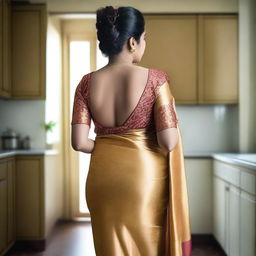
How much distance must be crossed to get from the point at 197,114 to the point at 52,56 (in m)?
1.61

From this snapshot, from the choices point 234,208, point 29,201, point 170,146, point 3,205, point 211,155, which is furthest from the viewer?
point 211,155

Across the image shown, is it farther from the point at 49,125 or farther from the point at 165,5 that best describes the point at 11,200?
the point at 165,5

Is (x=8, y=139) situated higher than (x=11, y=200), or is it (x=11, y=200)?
(x=8, y=139)

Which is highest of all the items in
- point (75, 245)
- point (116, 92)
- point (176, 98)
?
point (176, 98)

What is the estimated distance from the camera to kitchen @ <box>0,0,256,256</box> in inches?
138

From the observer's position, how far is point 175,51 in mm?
3730

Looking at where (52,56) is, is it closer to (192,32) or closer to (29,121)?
(29,121)

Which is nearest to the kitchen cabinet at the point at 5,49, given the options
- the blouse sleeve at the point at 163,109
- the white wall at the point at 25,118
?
the white wall at the point at 25,118

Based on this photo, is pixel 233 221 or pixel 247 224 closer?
pixel 247 224

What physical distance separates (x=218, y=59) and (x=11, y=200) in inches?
90.7

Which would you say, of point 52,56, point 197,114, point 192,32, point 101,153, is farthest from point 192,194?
point 101,153

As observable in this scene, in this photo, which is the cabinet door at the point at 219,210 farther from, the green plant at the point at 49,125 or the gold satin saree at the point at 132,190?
the gold satin saree at the point at 132,190

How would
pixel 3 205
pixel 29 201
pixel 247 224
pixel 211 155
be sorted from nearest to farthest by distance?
1. pixel 247 224
2. pixel 3 205
3. pixel 29 201
4. pixel 211 155

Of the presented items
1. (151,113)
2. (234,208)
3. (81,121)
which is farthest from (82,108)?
(234,208)
